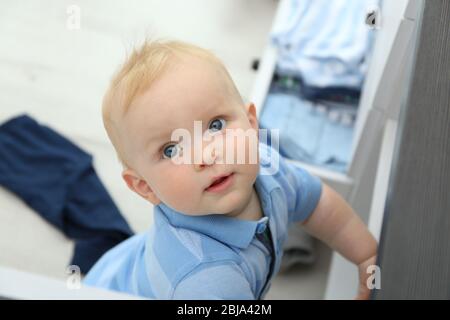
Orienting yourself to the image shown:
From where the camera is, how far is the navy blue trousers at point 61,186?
3.58ft

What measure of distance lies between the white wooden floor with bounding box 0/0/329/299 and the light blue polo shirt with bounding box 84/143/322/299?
40 centimetres

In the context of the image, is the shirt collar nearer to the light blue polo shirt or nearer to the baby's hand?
the light blue polo shirt

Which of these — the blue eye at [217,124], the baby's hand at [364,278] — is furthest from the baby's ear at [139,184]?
the baby's hand at [364,278]

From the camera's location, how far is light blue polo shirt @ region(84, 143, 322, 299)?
58 cm

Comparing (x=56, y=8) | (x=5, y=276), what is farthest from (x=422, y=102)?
(x=56, y=8)

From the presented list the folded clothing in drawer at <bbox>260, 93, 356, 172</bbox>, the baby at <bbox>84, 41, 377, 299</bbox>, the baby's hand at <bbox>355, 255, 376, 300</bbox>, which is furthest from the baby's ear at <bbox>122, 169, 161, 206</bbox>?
the folded clothing in drawer at <bbox>260, 93, 356, 172</bbox>

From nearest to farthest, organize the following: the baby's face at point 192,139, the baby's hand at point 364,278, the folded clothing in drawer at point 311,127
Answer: the baby's face at point 192,139, the baby's hand at point 364,278, the folded clothing in drawer at point 311,127

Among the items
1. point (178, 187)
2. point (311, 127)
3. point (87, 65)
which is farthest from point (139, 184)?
point (87, 65)

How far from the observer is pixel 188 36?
1.44 metres

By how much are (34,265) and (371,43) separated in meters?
0.82

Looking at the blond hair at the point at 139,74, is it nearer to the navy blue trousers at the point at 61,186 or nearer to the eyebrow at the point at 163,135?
the eyebrow at the point at 163,135

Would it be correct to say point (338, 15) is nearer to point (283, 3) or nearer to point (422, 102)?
point (283, 3)

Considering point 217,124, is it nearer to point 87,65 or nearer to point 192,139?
point 192,139

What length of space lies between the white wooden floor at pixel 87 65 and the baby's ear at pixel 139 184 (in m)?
0.51
